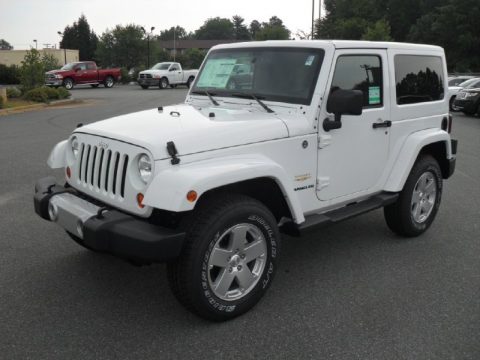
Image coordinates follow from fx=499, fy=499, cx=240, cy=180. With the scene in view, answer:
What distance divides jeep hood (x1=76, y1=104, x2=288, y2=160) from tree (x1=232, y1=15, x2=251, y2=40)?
5714 inches

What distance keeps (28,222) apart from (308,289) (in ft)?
10.5

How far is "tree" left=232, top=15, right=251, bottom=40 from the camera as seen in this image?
14688 cm

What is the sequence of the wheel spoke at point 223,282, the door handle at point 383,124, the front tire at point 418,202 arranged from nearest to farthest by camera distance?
the wheel spoke at point 223,282, the door handle at point 383,124, the front tire at point 418,202

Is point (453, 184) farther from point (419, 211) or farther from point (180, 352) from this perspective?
point (180, 352)

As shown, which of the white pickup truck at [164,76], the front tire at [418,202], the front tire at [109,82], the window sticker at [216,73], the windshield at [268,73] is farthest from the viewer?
the front tire at [109,82]

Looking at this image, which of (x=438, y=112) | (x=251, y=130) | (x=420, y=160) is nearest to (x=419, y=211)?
(x=420, y=160)

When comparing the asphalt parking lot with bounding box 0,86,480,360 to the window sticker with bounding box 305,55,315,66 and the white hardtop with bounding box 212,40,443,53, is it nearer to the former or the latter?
the window sticker with bounding box 305,55,315,66

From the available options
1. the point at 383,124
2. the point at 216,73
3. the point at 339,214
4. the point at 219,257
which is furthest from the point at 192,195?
the point at 383,124

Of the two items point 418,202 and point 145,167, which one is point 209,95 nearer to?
point 145,167

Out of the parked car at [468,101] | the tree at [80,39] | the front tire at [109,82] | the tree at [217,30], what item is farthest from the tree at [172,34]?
the parked car at [468,101]

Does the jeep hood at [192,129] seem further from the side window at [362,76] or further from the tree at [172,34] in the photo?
the tree at [172,34]

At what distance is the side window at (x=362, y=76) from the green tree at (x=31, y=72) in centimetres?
2072

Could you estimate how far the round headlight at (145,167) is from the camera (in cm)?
321

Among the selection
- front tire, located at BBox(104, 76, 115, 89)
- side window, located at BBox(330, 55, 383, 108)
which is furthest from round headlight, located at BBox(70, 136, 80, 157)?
front tire, located at BBox(104, 76, 115, 89)
